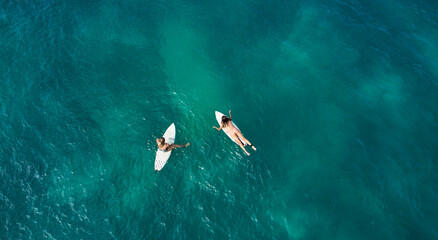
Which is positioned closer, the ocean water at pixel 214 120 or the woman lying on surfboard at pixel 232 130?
the ocean water at pixel 214 120

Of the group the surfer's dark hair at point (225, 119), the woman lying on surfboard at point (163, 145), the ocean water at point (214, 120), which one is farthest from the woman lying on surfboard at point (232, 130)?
the woman lying on surfboard at point (163, 145)

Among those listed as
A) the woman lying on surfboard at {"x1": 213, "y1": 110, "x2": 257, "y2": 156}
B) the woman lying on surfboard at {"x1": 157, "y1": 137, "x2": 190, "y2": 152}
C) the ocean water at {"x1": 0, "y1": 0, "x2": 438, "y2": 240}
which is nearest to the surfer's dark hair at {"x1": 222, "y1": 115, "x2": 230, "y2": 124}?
the woman lying on surfboard at {"x1": 213, "y1": 110, "x2": 257, "y2": 156}

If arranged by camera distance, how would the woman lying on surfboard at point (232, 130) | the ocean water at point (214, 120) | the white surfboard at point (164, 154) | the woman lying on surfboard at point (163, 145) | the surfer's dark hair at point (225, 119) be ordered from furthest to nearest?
1. the surfer's dark hair at point (225, 119)
2. the woman lying on surfboard at point (232, 130)
3. the white surfboard at point (164, 154)
4. the woman lying on surfboard at point (163, 145)
5. the ocean water at point (214, 120)

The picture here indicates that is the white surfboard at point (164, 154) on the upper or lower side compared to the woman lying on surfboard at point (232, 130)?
lower

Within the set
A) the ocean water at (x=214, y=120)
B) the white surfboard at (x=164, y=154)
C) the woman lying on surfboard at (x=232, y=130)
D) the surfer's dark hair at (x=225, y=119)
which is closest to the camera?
the ocean water at (x=214, y=120)

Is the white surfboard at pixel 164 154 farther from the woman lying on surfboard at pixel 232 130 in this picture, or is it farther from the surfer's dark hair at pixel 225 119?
the surfer's dark hair at pixel 225 119

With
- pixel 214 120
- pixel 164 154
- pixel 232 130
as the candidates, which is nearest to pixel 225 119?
pixel 232 130

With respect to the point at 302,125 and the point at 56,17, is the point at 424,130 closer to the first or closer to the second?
the point at 302,125

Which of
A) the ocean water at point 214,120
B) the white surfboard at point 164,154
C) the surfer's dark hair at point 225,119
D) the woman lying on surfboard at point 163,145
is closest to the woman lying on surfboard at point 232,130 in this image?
the surfer's dark hair at point 225,119

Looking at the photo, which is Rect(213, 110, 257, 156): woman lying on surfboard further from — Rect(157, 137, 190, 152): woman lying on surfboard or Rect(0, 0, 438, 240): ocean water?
Rect(157, 137, 190, 152): woman lying on surfboard

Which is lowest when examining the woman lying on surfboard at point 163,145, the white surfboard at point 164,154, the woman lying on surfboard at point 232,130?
the white surfboard at point 164,154
